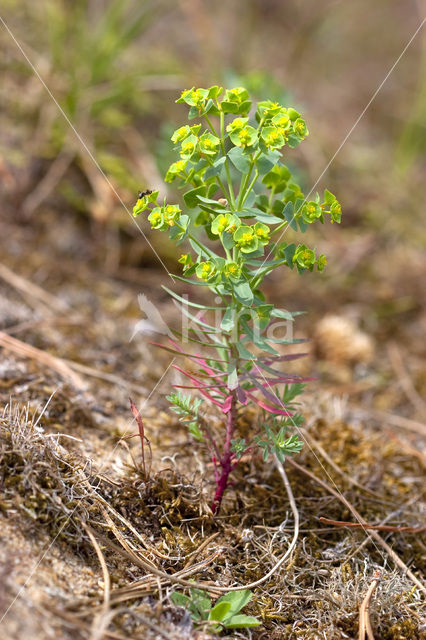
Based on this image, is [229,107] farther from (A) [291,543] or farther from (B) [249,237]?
(A) [291,543]

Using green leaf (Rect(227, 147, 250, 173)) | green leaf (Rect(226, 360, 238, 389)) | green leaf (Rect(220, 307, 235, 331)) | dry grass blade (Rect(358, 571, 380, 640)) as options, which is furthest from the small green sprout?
green leaf (Rect(227, 147, 250, 173))

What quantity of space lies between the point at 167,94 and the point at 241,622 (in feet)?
11.0

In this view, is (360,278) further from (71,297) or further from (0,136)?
(0,136)

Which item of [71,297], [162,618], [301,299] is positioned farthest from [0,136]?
[162,618]

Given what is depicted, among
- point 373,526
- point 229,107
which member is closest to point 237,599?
point 373,526

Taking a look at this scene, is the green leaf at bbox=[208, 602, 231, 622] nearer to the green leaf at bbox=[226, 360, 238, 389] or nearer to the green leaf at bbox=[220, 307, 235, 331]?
the green leaf at bbox=[226, 360, 238, 389]

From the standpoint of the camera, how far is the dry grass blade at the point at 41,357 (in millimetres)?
1978

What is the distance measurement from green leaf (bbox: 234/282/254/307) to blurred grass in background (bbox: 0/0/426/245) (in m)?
1.72

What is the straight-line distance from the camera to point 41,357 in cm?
201

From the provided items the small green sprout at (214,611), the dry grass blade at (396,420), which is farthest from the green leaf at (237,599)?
the dry grass blade at (396,420)

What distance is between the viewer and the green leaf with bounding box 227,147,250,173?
1332mm

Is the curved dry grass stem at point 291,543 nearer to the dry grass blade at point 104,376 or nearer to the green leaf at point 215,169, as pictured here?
the dry grass blade at point 104,376

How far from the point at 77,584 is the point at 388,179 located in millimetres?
3589

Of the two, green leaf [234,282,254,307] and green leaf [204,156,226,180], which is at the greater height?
green leaf [204,156,226,180]
